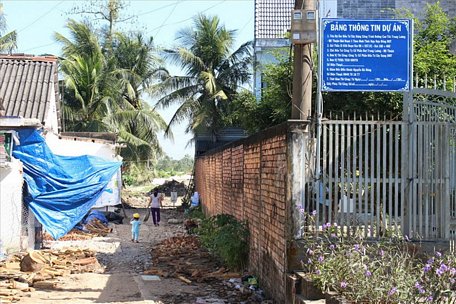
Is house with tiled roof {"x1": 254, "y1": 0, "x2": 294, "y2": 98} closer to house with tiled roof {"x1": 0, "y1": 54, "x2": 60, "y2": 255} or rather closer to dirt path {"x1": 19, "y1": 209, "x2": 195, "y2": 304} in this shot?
house with tiled roof {"x1": 0, "y1": 54, "x2": 60, "y2": 255}

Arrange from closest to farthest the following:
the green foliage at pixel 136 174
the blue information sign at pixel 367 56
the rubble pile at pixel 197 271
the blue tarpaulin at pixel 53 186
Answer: the blue information sign at pixel 367 56
the rubble pile at pixel 197 271
the blue tarpaulin at pixel 53 186
the green foliage at pixel 136 174

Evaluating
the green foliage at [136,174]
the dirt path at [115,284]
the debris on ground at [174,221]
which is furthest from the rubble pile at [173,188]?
the dirt path at [115,284]

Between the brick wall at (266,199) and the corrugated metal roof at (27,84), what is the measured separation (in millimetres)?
8916

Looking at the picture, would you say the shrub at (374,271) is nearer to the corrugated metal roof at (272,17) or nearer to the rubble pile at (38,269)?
the rubble pile at (38,269)

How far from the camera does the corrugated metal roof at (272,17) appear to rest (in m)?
33.9

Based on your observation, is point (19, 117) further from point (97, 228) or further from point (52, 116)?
point (52, 116)

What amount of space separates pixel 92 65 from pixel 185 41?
6356mm

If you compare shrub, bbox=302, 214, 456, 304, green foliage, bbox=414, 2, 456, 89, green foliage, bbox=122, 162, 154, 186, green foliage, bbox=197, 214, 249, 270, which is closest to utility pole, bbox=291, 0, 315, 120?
shrub, bbox=302, 214, 456, 304

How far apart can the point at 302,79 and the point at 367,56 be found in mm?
884

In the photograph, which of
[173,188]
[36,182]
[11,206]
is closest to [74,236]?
[36,182]

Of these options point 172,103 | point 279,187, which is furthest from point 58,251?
point 172,103

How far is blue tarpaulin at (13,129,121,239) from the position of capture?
15.4 m

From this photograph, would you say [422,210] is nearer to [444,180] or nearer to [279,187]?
[444,180]

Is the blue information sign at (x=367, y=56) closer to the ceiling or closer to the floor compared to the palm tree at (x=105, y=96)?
closer to the floor
